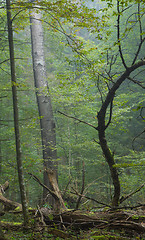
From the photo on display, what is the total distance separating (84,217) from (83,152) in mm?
9530

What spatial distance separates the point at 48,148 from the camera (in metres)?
7.38

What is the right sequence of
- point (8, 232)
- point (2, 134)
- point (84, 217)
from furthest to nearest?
1. point (2, 134)
2. point (8, 232)
3. point (84, 217)

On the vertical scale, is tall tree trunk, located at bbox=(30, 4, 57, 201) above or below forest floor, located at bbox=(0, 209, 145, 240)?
above

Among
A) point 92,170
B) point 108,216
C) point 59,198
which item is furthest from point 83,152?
point 108,216

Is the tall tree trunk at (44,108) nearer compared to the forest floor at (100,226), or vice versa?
the forest floor at (100,226)

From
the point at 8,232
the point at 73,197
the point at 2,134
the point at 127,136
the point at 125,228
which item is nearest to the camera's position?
the point at 125,228

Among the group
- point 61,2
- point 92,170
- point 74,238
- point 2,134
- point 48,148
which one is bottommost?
point 92,170

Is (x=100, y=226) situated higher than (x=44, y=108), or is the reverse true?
(x=44, y=108)

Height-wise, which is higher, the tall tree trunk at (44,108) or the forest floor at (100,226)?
the tall tree trunk at (44,108)

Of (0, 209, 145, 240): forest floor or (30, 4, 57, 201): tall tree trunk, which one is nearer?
(0, 209, 145, 240): forest floor

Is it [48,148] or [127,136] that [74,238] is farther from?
[127,136]

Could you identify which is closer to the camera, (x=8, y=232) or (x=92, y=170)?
(x=8, y=232)

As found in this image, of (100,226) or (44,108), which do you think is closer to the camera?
(100,226)

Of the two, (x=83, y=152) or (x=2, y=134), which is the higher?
(x=2, y=134)
